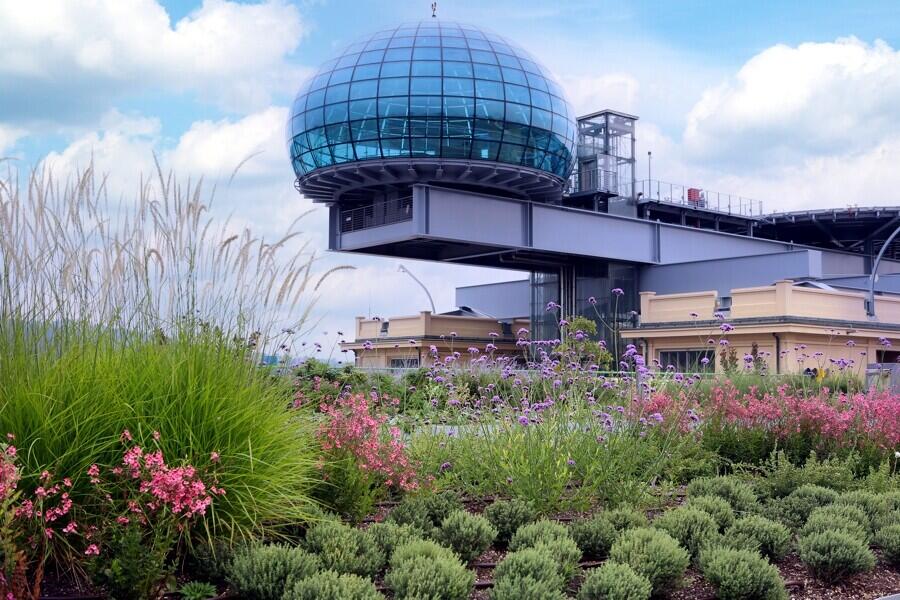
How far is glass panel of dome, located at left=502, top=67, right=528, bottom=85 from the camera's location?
41.8 m

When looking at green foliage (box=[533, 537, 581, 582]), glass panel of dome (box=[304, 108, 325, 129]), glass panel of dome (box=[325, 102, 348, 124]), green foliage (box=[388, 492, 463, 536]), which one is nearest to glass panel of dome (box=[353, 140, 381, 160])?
glass panel of dome (box=[325, 102, 348, 124])

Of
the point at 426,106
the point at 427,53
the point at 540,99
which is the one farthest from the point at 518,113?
the point at 427,53

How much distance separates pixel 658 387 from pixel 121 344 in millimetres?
7850

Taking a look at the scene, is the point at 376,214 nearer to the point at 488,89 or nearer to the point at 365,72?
the point at 365,72

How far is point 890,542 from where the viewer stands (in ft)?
23.4

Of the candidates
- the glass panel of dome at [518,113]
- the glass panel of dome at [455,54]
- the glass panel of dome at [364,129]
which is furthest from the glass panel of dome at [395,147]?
the glass panel of dome at [518,113]

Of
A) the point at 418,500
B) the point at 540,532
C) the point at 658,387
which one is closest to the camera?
the point at 540,532

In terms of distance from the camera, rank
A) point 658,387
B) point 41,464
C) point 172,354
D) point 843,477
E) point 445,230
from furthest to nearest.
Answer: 1. point 445,230
2. point 658,387
3. point 843,477
4. point 172,354
5. point 41,464

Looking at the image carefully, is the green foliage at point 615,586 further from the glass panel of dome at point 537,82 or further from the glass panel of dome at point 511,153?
the glass panel of dome at point 537,82

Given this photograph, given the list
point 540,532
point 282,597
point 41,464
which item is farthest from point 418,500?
point 41,464

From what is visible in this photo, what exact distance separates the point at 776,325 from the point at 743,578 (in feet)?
102

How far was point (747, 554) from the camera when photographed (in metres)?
6.06

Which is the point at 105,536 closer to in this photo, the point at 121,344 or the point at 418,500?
the point at 121,344

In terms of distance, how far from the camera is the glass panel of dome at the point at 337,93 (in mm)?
41344
